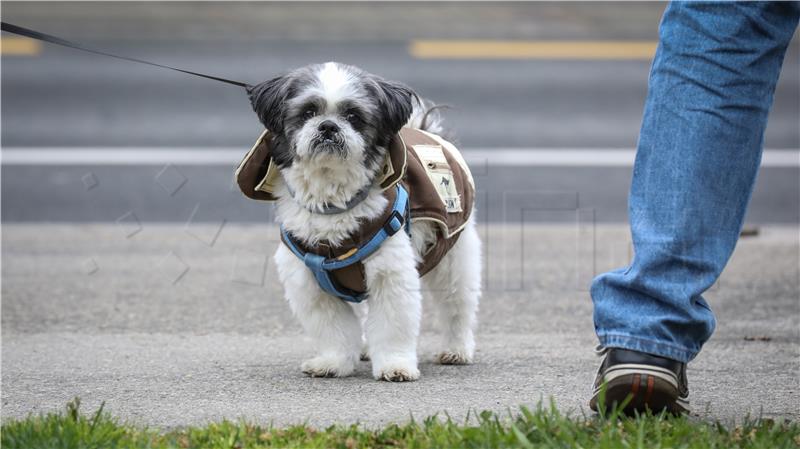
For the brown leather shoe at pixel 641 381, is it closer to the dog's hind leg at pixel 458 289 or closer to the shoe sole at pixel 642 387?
the shoe sole at pixel 642 387

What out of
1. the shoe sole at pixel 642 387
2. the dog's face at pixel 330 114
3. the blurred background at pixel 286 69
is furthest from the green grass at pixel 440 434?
the blurred background at pixel 286 69

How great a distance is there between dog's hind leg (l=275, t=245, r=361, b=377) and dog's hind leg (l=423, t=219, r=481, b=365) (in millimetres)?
548

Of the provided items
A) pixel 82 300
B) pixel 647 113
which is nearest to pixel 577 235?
pixel 82 300

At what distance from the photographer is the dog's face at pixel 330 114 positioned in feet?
13.1

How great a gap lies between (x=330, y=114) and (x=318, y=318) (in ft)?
2.74

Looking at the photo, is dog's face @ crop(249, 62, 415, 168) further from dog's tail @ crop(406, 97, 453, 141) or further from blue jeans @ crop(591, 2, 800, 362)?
blue jeans @ crop(591, 2, 800, 362)

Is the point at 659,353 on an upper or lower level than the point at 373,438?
upper

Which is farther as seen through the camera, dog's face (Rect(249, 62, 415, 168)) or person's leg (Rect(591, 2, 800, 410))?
dog's face (Rect(249, 62, 415, 168))

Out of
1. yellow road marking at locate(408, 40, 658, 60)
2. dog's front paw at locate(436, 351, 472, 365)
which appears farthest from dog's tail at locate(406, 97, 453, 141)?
yellow road marking at locate(408, 40, 658, 60)

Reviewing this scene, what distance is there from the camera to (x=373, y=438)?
3109 millimetres

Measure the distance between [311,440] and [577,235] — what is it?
593cm

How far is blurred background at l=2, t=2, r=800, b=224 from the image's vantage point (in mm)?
A: 10109

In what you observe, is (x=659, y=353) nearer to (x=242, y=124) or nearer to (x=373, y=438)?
(x=373, y=438)

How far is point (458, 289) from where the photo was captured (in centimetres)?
482
